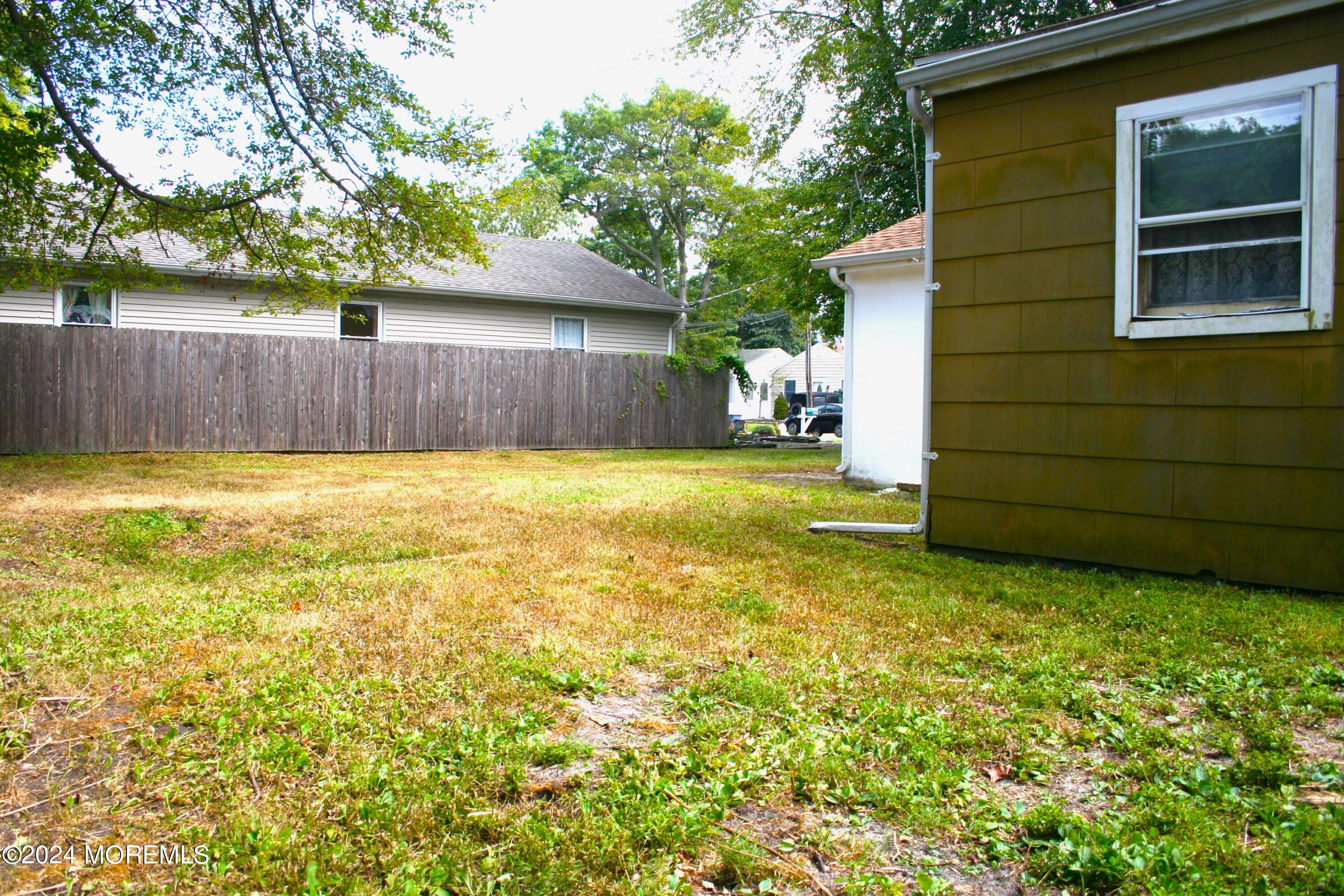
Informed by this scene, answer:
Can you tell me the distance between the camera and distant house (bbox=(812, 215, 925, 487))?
30.1 feet

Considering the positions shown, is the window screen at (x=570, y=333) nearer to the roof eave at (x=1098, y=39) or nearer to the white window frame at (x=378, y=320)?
the white window frame at (x=378, y=320)

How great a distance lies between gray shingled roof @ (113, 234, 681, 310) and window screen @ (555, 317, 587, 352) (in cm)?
65

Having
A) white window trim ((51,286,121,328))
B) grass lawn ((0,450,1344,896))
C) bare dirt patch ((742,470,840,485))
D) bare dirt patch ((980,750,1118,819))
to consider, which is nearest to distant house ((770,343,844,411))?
bare dirt patch ((742,470,840,485))

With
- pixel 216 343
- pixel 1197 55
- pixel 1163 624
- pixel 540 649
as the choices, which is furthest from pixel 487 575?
pixel 216 343

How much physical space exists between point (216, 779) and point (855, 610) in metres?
2.81

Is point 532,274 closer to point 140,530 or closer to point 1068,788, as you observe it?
point 140,530

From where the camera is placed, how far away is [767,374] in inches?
1987

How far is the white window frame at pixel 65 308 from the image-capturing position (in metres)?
13.6

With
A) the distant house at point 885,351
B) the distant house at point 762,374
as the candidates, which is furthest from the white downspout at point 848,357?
the distant house at point 762,374

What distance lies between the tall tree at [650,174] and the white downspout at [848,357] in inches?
777

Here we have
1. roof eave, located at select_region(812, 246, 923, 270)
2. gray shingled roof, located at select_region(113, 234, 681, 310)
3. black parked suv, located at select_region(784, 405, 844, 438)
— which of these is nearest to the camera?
roof eave, located at select_region(812, 246, 923, 270)

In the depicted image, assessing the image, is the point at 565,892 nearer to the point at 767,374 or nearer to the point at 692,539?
the point at 692,539

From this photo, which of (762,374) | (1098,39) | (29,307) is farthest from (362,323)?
(762,374)

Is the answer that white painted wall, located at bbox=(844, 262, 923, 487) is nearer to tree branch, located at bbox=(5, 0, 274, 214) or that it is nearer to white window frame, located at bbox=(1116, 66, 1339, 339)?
white window frame, located at bbox=(1116, 66, 1339, 339)
